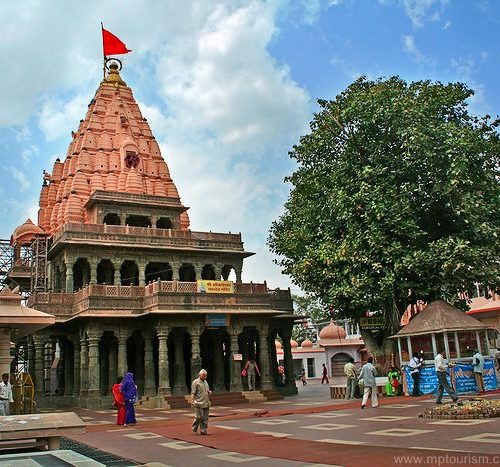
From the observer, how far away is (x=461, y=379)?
70.3 feet

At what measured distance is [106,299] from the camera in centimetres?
2888

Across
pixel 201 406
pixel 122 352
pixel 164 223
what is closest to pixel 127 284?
pixel 164 223

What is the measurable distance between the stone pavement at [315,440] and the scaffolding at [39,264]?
69.0 feet

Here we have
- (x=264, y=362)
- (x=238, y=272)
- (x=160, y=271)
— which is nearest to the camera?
(x=264, y=362)

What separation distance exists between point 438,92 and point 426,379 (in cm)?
1304

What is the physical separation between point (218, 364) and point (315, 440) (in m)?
20.3

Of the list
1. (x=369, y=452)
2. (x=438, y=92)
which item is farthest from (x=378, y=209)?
(x=369, y=452)

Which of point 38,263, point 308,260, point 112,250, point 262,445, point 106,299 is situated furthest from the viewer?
point 38,263

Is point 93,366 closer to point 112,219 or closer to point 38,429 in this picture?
point 112,219

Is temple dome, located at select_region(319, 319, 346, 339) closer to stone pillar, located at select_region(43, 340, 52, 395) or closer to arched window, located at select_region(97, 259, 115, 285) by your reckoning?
arched window, located at select_region(97, 259, 115, 285)

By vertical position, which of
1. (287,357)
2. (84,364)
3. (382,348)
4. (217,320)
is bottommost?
(287,357)

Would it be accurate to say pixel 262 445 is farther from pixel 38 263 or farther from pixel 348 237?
pixel 38 263

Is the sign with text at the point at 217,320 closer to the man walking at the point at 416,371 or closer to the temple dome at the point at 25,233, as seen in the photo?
the man walking at the point at 416,371

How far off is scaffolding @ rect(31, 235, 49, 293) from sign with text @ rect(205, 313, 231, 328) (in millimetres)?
14082
